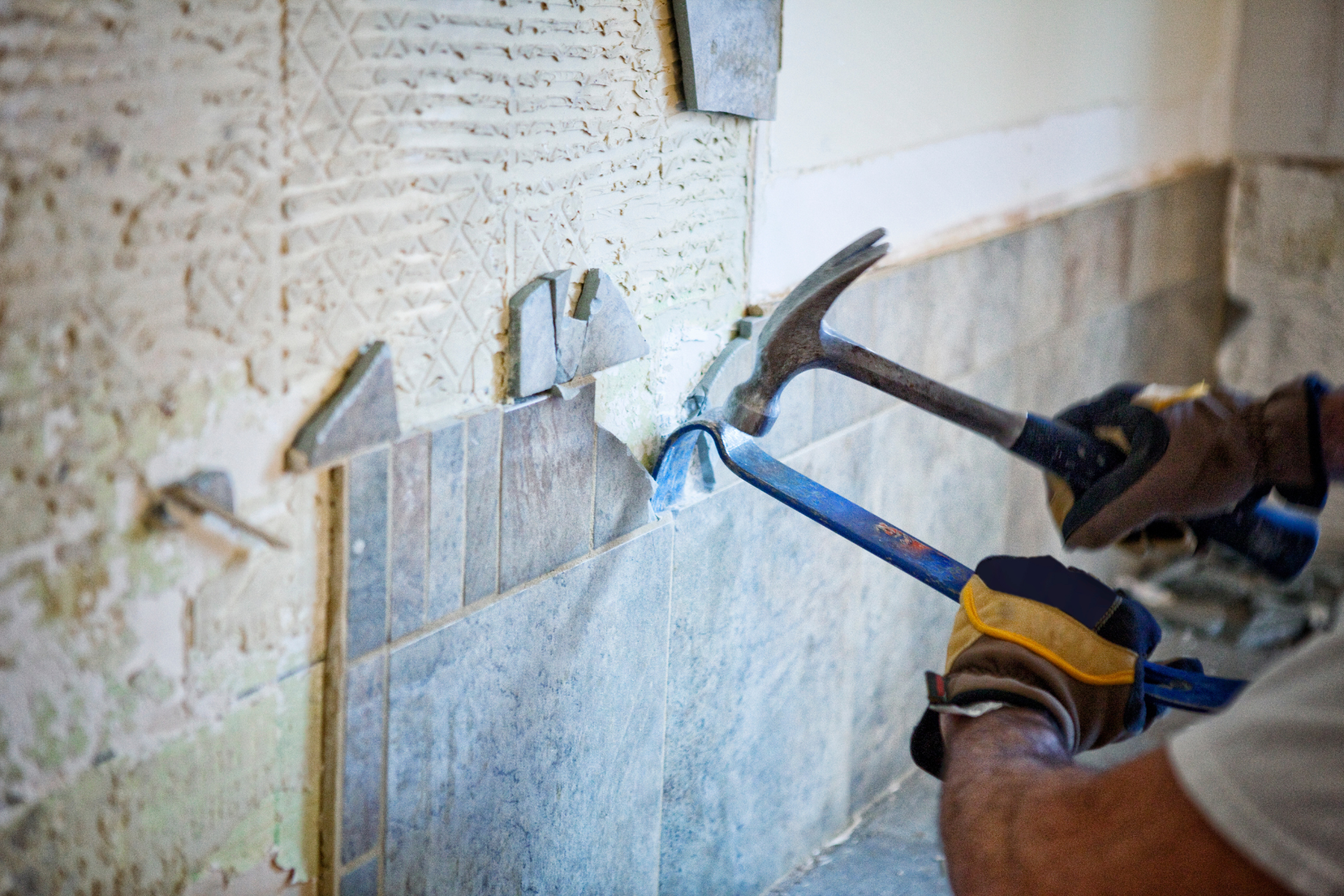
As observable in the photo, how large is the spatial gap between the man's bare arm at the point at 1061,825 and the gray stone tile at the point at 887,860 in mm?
979

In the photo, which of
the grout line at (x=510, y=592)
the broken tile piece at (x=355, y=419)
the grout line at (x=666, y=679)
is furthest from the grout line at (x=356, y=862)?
the grout line at (x=666, y=679)

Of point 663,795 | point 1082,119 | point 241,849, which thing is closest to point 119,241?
point 241,849

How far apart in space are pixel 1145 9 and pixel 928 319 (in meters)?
1.43

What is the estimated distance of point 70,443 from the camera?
37.1 inches

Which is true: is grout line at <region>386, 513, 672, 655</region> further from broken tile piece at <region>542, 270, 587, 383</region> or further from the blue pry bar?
broken tile piece at <region>542, 270, 587, 383</region>

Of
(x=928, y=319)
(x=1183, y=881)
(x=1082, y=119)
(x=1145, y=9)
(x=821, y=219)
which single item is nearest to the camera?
(x=1183, y=881)

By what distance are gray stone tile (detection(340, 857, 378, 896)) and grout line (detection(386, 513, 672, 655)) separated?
24 centimetres

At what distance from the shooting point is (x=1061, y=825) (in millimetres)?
987

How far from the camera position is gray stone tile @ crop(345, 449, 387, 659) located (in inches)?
46.4

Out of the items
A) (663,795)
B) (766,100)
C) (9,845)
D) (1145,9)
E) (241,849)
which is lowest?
(663,795)

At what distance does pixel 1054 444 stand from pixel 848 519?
0.98 feet

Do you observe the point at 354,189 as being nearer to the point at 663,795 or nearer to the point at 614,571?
the point at 614,571

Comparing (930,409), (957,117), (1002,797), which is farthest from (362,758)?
(957,117)

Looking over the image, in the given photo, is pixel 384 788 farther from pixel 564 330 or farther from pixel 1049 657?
pixel 1049 657
